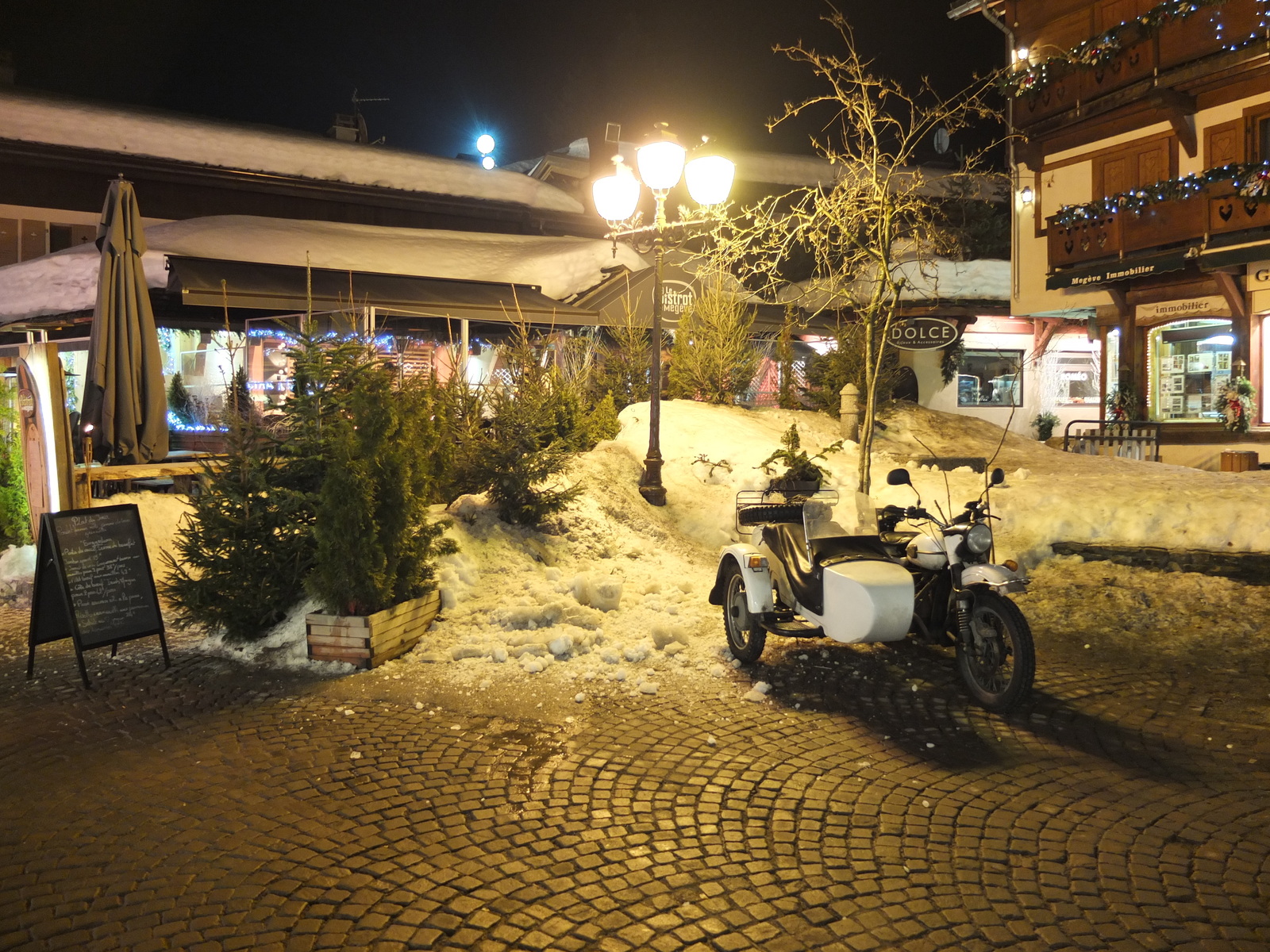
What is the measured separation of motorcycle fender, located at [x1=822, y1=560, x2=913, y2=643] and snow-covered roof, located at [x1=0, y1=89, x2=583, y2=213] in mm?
16989

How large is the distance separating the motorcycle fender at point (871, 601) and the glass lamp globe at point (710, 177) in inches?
222

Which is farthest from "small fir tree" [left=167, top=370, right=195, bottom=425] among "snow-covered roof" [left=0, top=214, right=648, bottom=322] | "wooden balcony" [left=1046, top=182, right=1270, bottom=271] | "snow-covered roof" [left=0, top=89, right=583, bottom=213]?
"wooden balcony" [left=1046, top=182, right=1270, bottom=271]

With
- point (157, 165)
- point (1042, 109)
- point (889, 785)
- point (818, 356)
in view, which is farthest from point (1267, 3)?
point (157, 165)

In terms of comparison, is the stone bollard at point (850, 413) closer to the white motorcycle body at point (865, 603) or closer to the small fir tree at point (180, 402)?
the white motorcycle body at point (865, 603)

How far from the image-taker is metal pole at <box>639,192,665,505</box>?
10469 mm

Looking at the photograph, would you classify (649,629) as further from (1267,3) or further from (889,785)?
(1267,3)

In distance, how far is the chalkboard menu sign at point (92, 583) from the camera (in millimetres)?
6129

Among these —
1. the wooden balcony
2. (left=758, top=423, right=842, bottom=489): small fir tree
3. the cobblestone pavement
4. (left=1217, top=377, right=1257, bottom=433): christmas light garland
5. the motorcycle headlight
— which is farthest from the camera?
(left=1217, top=377, right=1257, bottom=433): christmas light garland

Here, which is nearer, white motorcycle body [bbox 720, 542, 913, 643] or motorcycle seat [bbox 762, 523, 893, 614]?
white motorcycle body [bbox 720, 542, 913, 643]

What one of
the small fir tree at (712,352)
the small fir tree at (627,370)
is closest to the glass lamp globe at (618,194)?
the small fir tree at (627,370)

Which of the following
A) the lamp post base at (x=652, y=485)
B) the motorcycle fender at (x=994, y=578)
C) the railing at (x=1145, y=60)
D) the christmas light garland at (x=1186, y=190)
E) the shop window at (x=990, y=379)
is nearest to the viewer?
the motorcycle fender at (x=994, y=578)

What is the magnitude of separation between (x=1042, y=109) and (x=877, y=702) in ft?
59.8

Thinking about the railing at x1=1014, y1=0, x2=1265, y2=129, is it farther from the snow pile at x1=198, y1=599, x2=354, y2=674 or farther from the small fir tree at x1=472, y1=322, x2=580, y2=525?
the snow pile at x1=198, y1=599, x2=354, y2=674

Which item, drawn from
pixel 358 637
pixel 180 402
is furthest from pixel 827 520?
pixel 180 402
